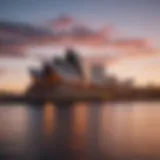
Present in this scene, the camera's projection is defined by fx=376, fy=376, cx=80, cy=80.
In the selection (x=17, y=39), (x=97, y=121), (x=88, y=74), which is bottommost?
(x=97, y=121)

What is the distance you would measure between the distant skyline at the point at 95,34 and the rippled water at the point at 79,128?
261mm

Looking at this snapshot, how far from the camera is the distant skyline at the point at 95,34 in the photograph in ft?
11.0

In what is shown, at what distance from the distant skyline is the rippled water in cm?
26

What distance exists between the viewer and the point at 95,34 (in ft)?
11.1

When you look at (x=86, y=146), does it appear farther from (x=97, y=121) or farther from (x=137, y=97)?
(x=137, y=97)

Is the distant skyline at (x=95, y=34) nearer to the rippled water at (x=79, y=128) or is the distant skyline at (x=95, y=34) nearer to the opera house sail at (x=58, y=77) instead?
the opera house sail at (x=58, y=77)

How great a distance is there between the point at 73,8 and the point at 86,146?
4.01ft

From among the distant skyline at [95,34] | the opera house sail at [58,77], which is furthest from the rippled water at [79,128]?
the distant skyline at [95,34]

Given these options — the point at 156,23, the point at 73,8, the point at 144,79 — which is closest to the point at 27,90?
the point at 73,8

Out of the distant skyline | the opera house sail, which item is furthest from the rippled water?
the distant skyline

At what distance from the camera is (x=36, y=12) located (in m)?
3.36

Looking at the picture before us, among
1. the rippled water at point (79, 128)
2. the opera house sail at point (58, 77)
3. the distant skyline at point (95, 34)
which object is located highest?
the distant skyline at point (95, 34)

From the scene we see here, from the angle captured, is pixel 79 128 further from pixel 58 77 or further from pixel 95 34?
pixel 95 34

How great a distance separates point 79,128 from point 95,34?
0.85m
